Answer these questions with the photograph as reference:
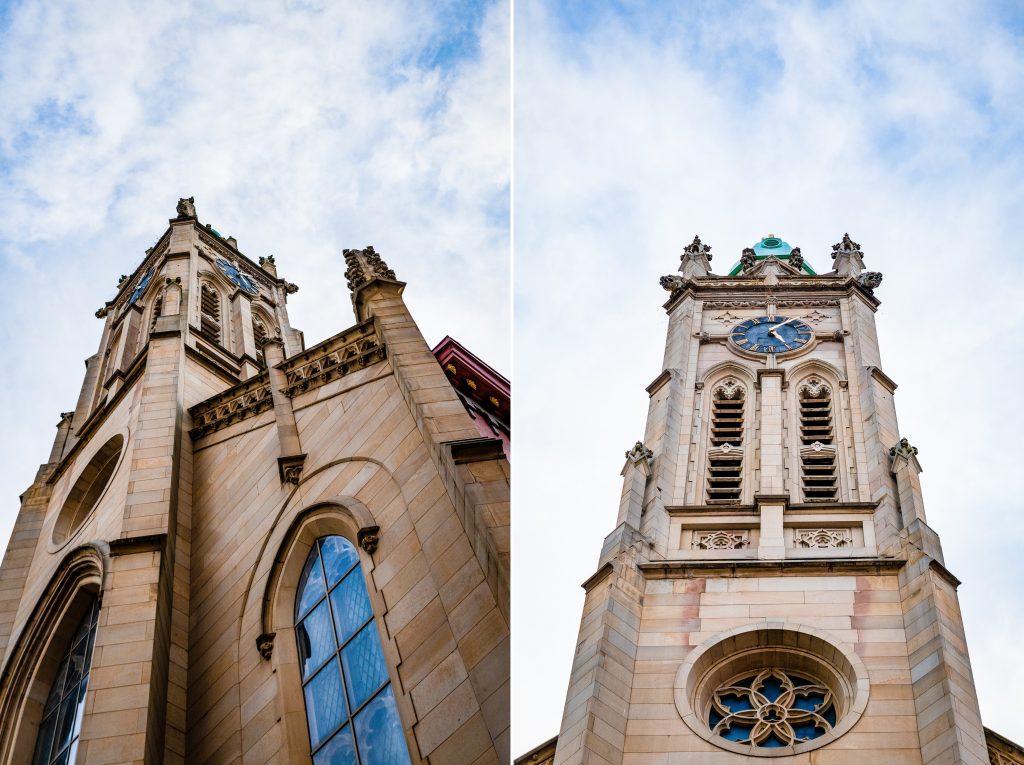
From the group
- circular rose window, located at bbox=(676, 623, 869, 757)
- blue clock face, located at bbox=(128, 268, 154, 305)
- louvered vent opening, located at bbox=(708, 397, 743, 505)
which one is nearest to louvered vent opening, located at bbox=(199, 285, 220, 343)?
blue clock face, located at bbox=(128, 268, 154, 305)

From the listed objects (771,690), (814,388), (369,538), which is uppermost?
(814,388)

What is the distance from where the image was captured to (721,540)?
36.4 meters

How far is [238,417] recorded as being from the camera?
2755 cm

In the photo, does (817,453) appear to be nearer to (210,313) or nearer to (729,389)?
(729,389)

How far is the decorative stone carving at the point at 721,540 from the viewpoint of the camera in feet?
119

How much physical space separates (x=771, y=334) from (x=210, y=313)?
17.4 m

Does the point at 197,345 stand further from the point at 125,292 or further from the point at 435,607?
the point at 435,607

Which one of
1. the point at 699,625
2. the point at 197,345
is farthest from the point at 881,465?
the point at 197,345

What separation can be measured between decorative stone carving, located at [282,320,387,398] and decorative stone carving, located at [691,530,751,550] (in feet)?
43.8

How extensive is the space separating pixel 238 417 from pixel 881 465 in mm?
17934

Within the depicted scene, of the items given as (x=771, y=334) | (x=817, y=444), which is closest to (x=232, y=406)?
(x=817, y=444)

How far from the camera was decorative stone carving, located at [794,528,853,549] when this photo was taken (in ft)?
117

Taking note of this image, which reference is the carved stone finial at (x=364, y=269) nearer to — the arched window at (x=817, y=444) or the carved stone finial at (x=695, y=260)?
the arched window at (x=817, y=444)

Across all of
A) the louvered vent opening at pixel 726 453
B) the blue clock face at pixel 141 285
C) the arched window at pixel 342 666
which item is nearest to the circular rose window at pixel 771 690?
the louvered vent opening at pixel 726 453
